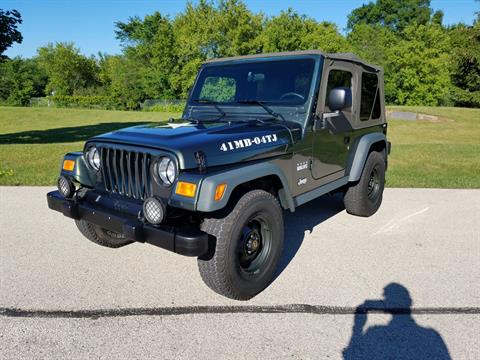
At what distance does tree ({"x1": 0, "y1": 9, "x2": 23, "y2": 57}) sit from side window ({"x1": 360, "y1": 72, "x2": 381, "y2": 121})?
1165 cm

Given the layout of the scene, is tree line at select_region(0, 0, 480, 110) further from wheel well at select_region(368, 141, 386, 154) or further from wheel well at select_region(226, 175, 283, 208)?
wheel well at select_region(226, 175, 283, 208)

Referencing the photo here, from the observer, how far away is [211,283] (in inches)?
114

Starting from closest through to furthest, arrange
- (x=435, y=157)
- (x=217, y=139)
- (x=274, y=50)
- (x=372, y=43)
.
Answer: (x=217, y=139) → (x=435, y=157) → (x=274, y=50) → (x=372, y=43)

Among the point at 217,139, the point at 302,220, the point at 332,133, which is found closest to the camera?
the point at 217,139

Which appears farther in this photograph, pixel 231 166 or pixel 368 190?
pixel 368 190

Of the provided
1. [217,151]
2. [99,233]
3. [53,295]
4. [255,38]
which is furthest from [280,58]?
[255,38]

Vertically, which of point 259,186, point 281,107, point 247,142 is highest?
point 281,107

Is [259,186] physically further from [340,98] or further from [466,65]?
[466,65]

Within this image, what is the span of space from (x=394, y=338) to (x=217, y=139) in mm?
1891

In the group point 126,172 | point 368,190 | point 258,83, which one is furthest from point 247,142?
point 368,190

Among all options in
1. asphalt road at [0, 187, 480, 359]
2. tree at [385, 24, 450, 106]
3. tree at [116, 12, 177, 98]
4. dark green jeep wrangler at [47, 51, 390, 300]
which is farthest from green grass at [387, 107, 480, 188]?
tree at [116, 12, 177, 98]

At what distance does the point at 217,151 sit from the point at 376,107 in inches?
130

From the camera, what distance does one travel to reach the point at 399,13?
5772cm

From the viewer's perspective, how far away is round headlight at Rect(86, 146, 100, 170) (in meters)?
3.32
